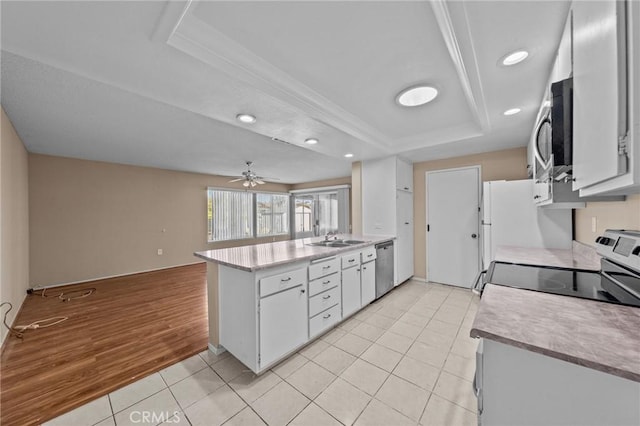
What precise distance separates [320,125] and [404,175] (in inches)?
83.5

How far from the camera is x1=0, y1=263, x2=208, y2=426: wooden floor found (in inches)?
65.0

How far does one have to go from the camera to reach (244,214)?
275 inches

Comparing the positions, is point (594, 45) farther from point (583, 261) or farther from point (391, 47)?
point (583, 261)

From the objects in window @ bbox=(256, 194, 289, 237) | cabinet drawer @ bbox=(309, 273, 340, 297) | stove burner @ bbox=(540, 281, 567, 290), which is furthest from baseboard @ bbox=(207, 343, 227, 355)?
window @ bbox=(256, 194, 289, 237)

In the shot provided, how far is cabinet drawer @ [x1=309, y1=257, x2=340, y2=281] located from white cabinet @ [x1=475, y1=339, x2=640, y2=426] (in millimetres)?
1455

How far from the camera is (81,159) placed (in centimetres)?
435

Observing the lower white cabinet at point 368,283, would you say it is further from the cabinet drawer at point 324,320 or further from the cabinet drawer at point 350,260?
the cabinet drawer at point 324,320

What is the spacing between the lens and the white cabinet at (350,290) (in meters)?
2.63

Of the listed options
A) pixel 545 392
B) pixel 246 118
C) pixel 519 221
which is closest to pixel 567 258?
pixel 519 221

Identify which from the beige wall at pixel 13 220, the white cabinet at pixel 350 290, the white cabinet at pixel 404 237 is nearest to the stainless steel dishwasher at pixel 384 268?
the white cabinet at pixel 404 237

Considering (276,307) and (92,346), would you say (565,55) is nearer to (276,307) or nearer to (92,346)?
(276,307)

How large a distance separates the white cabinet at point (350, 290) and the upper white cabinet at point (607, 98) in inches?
80.8

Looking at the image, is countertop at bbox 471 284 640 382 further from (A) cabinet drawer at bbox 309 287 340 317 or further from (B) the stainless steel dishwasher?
(B) the stainless steel dishwasher

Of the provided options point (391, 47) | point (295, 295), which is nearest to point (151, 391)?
point (295, 295)
